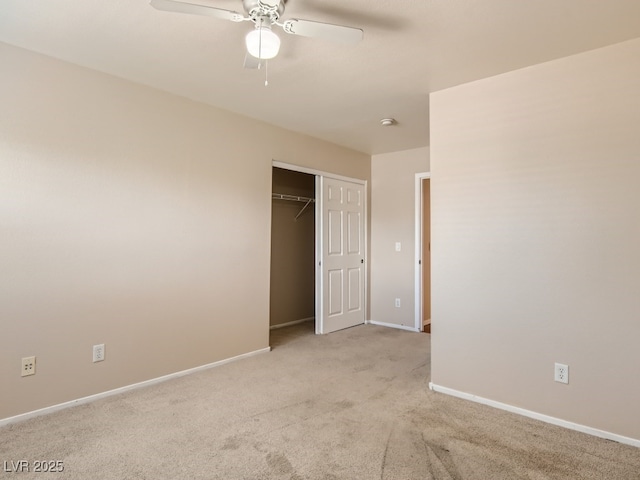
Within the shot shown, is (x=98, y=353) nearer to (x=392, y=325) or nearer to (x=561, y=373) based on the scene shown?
(x=561, y=373)

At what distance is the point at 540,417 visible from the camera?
94.3 inches

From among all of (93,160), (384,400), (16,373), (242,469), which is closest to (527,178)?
(384,400)

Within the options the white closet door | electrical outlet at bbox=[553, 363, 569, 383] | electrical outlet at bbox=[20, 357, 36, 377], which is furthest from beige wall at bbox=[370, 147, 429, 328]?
electrical outlet at bbox=[20, 357, 36, 377]

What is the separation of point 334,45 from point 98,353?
107 inches

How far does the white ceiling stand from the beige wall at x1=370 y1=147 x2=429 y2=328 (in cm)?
179

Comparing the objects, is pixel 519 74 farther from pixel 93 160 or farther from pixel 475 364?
pixel 93 160

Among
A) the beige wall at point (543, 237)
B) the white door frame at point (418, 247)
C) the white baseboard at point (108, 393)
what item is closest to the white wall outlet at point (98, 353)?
the white baseboard at point (108, 393)

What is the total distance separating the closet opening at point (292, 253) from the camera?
16.6 ft

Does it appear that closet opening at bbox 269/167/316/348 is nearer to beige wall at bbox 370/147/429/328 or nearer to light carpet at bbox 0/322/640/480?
beige wall at bbox 370/147/429/328

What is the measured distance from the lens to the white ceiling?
75.9 inches

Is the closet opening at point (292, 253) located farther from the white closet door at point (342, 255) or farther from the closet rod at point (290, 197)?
the white closet door at point (342, 255)

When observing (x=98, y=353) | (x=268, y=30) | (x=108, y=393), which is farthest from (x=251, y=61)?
(x=108, y=393)

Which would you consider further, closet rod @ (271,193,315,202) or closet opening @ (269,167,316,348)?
closet opening @ (269,167,316,348)

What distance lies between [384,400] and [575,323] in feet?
4.49
